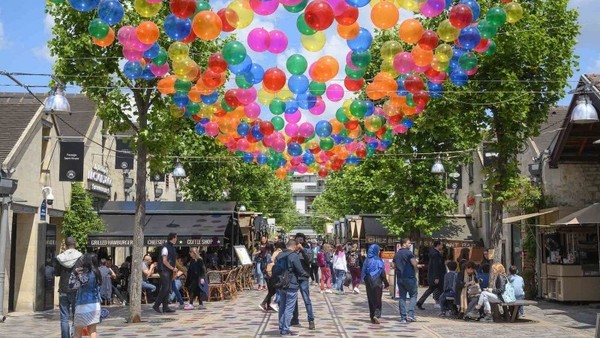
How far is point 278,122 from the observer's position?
59.0 feet

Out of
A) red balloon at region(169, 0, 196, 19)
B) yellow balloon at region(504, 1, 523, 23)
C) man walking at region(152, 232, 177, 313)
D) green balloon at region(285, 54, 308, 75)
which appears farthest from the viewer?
man walking at region(152, 232, 177, 313)

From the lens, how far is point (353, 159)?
21.2 m

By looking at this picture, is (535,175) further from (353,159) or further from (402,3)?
(402,3)

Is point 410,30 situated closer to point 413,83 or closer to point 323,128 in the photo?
point 413,83

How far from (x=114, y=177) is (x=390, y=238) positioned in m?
13.7

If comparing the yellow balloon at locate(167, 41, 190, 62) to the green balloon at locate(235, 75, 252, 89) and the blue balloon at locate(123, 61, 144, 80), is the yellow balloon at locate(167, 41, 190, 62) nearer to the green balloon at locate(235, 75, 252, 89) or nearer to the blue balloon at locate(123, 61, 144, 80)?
the blue balloon at locate(123, 61, 144, 80)

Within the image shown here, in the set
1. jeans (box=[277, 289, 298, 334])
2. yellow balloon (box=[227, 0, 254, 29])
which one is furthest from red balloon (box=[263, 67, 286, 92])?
jeans (box=[277, 289, 298, 334])

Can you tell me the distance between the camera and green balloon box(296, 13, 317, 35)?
1187cm

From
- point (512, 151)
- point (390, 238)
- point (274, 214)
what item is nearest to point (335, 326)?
point (512, 151)

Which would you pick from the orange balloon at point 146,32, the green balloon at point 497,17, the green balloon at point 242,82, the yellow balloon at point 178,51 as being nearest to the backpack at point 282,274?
the green balloon at point 242,82

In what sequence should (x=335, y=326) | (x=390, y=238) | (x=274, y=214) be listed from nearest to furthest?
A: 1. (x=335, y=326)
2. (x=390, y=238)
3. (x=274, y=214)

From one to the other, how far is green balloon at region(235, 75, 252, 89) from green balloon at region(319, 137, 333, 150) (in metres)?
4.69

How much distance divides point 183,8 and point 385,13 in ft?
10.7

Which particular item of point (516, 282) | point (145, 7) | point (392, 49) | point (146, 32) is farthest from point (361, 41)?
point (516, 282)
